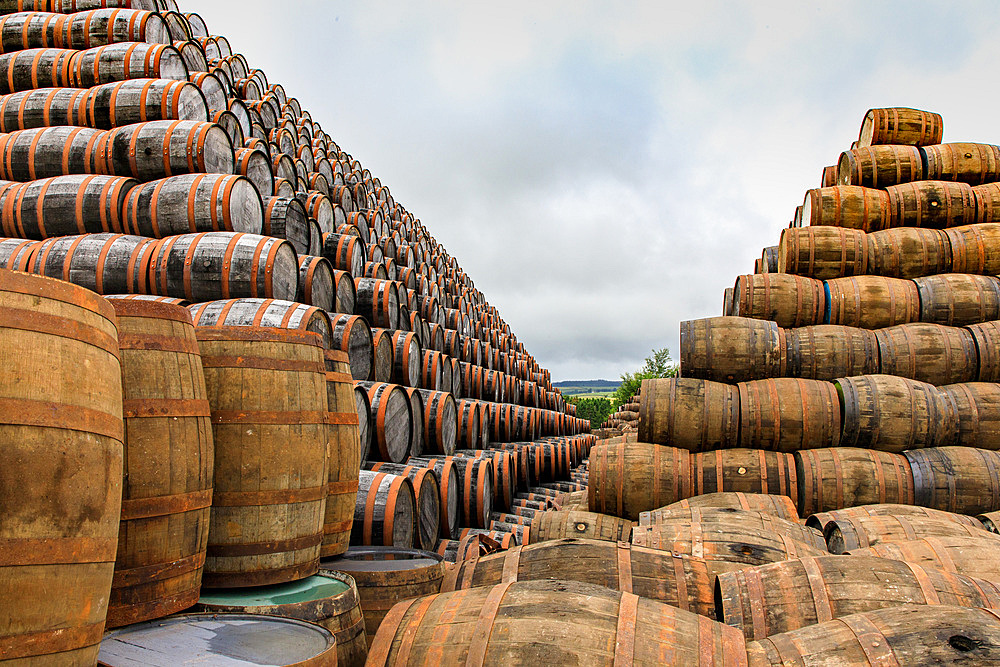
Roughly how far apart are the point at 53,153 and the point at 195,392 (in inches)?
229

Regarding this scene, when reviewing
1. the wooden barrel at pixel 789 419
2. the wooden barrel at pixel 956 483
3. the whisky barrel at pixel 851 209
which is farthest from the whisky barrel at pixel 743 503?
the whisky barrel at pixel 851 209

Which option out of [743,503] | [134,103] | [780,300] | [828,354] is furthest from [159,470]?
[780,300]

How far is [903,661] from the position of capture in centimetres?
206

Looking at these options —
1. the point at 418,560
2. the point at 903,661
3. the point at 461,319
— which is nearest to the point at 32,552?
the point at 418,560

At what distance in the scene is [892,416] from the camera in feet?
20.1

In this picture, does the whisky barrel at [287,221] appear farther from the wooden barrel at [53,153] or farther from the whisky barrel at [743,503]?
the whisky barrel at [743,503]

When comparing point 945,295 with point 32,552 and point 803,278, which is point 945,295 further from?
point 32,552

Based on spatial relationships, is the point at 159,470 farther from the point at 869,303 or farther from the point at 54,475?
the point at 869,303

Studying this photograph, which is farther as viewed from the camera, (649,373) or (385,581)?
(649,373)

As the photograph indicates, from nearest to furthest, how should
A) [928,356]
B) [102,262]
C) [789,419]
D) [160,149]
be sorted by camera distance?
1. [102,262]
2. [789,419]
3. [160,149]
4. [928,356]

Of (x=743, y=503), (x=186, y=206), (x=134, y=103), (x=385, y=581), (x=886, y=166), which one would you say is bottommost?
(x=385, y=581)

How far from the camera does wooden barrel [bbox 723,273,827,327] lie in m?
7.30

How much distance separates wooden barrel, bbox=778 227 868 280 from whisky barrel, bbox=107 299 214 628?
7.38 metres

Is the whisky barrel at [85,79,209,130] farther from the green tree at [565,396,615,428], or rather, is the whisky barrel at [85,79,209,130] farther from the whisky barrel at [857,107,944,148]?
the green tree at [565,396,615,428]
